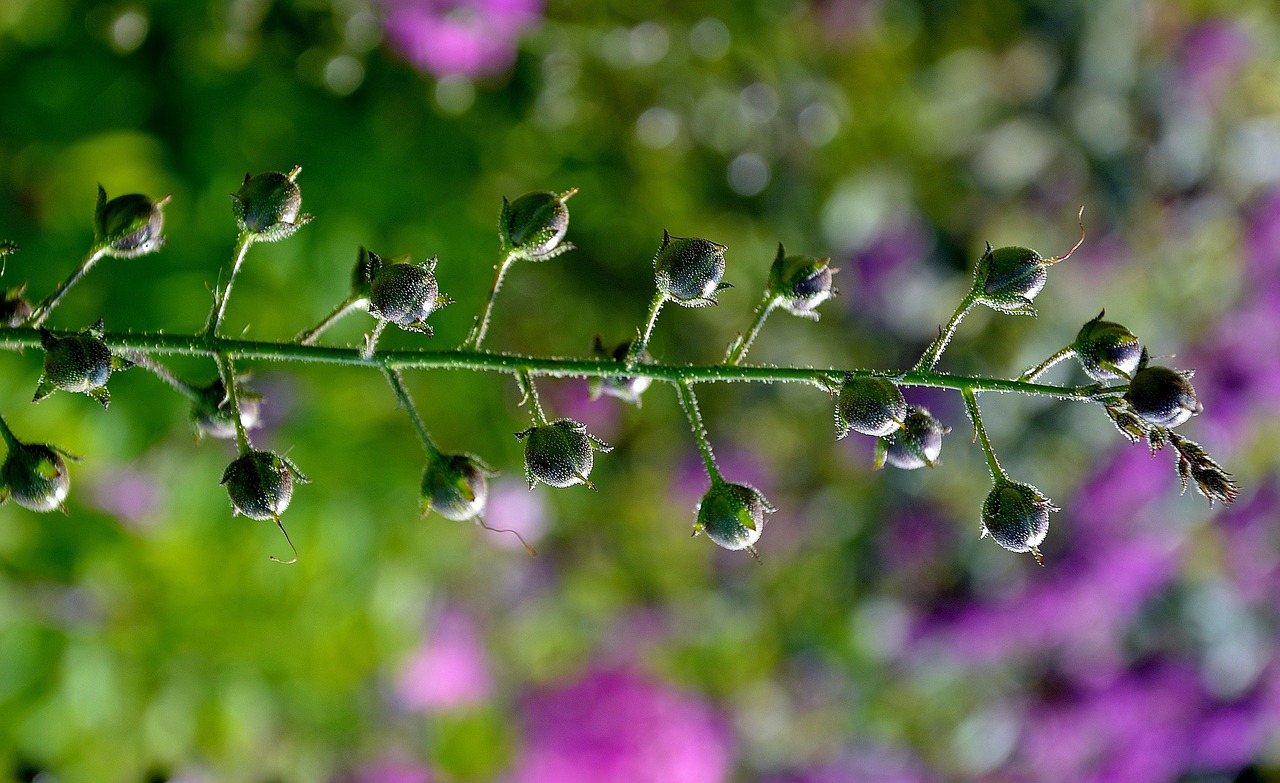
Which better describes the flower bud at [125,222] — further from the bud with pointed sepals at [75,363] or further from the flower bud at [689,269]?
the flower bud at [689,269]

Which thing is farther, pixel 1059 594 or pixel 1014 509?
pixel 1059 594

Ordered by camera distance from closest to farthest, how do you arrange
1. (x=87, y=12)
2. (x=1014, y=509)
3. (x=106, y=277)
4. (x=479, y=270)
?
(x=1014, y=509) → (x=106, y=277) → (x=87, y=12) → (x=479, y=270)

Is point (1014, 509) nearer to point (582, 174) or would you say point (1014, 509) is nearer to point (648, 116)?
point (582, 174)

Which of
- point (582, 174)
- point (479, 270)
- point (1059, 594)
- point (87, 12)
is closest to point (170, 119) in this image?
point (87, 12)

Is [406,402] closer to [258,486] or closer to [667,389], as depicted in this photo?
[258,486]

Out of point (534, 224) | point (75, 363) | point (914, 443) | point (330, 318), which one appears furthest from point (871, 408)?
point (75, 363)

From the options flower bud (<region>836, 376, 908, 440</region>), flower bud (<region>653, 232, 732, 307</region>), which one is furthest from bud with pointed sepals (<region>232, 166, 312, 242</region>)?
flower bud (<region>836, 376, 908, 440</region>)

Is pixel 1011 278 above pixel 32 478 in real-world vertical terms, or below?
above

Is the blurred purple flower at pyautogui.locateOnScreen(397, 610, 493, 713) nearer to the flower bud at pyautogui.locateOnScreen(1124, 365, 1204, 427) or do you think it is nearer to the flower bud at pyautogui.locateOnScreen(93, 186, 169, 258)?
the flower bud at pyautogui.locateOnScreen(93, 186, 169, 258)
